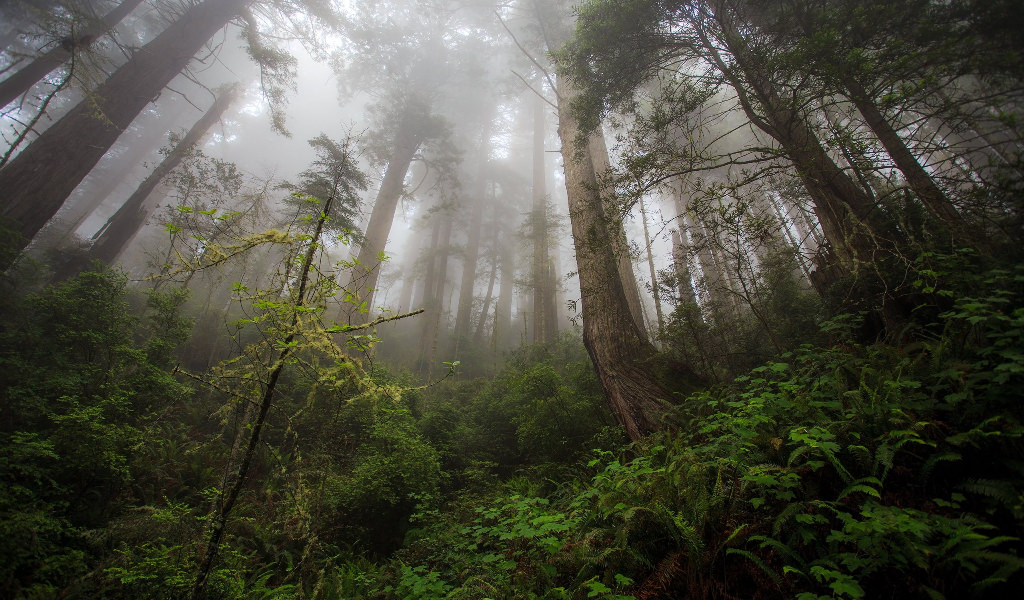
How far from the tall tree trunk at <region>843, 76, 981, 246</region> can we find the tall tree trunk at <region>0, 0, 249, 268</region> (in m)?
11.9

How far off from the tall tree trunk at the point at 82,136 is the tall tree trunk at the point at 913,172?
11947 millimetres

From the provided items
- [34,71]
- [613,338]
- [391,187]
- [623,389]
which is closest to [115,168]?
[34,71]

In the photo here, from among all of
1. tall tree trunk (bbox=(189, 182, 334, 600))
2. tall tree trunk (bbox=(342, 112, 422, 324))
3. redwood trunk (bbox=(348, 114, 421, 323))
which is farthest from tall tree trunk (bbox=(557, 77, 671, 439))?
tall tree trunk (bbox=(342, 112, 422, 324))

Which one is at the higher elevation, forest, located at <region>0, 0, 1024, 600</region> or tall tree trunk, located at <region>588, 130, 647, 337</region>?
tall tree trunk, located at <region>588, 130, 647, 337</region>

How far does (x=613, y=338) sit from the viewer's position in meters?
5.47

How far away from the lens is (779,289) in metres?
6.82

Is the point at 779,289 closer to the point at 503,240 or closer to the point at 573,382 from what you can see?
the point at 573,382

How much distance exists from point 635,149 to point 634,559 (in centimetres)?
573

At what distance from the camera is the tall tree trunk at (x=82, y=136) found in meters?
5.91

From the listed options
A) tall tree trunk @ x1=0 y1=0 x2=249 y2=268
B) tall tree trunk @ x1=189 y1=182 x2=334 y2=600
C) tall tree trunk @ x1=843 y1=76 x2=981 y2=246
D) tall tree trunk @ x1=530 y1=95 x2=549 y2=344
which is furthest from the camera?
tall tree trunk @ x1=530 y1=95 x2=549 y2=344

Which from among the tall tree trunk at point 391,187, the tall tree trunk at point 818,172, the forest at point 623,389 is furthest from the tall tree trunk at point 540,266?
the tall tree trunk at point 818,172

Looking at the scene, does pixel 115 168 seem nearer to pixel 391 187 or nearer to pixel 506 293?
pixel 391 187

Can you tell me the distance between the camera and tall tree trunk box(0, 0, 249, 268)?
5906 mm

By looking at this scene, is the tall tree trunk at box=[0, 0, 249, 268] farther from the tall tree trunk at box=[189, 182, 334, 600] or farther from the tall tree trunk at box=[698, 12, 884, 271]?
the tall tree trunk at box=[698, 12, 884, 271]
